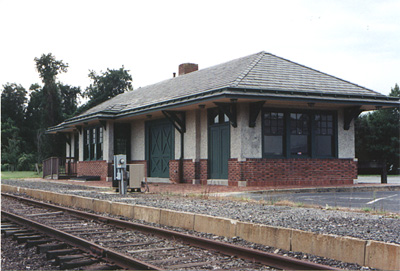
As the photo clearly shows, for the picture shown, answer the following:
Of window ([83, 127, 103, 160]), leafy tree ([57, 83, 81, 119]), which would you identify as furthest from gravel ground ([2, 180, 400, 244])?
leafy tree ([57, 83, 81, 119])

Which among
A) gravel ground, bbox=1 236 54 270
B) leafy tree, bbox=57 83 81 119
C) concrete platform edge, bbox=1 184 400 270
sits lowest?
gravel ground, bbox=1 236 54 270

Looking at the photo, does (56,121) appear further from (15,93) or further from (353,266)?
(353,266)

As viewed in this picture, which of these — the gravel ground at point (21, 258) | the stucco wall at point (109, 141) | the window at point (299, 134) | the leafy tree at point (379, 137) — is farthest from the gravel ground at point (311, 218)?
the leafy tree at point (379, 137)

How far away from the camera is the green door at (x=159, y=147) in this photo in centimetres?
2094

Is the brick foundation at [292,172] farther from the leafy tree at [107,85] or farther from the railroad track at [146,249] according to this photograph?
the leafy tree at [107,85]

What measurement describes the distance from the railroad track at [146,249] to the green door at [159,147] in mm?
11759

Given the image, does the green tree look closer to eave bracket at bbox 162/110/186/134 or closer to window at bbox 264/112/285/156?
eave bracket at bbox 162/110/186/134

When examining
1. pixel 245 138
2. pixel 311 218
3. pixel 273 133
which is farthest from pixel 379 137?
pixel 311 218

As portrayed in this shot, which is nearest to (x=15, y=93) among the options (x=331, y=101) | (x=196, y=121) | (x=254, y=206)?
(x=196, y=121)

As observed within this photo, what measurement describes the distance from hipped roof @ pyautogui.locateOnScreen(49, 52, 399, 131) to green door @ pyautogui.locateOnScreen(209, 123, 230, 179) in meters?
1.57

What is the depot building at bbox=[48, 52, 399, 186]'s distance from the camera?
1626 centimetres

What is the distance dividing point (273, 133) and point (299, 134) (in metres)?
1.09

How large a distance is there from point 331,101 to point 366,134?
73.0ft

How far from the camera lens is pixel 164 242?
6848mm
